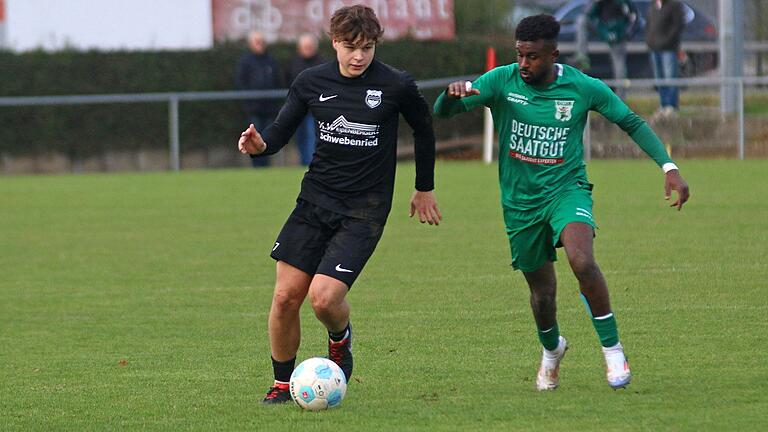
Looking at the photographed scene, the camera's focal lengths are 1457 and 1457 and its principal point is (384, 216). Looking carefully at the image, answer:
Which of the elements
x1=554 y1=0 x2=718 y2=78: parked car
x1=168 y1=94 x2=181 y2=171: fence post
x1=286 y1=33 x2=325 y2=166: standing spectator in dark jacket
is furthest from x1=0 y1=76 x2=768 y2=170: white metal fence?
x1=554 y1=0 x2=718 y2=78: parked car

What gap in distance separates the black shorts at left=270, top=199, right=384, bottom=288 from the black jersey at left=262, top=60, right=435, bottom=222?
1.8 inches

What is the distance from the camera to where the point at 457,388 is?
24.1ft

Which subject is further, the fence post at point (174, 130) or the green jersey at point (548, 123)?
the fence post at point (174, 130)

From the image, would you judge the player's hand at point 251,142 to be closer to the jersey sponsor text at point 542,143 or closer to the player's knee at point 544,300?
the jersey sponsor text at point 542,143

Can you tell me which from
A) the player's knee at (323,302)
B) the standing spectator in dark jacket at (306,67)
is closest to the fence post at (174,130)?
the standing spectator in dark jacket at (306,67)

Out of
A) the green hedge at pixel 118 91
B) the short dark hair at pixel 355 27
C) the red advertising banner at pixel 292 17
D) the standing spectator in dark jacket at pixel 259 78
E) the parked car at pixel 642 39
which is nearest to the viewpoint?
the short dark hair at pixel 355 27

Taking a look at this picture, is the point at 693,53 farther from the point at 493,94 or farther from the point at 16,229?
the point at 493,94

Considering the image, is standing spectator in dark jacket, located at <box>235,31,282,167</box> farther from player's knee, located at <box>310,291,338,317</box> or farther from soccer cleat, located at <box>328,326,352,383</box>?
player's knee, located at <box>310,291,338,317</box>

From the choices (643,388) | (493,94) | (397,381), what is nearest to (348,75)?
(493,94)

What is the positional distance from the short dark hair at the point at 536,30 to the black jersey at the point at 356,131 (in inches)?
23.1

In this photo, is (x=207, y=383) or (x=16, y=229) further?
(x=16, y=229)

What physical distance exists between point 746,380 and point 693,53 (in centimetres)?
2105

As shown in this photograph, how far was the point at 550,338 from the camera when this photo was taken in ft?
24.2

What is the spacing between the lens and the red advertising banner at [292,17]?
2908 cm
